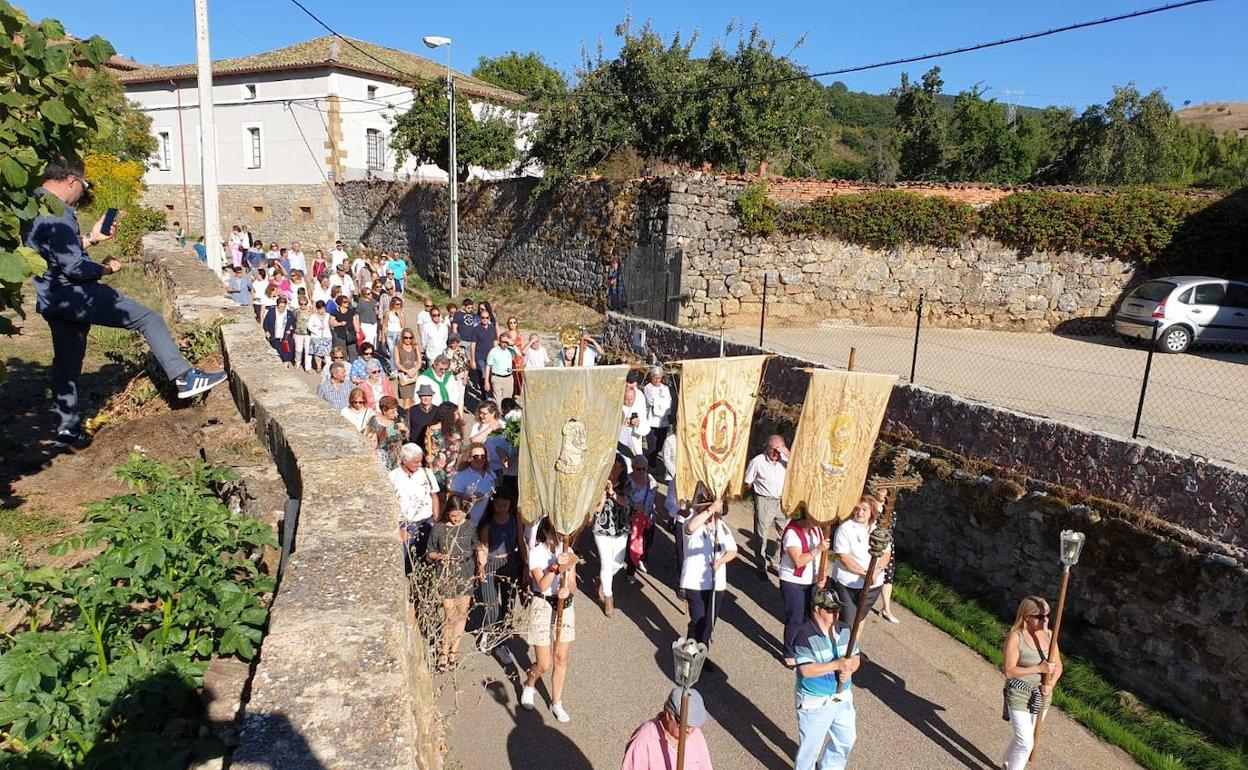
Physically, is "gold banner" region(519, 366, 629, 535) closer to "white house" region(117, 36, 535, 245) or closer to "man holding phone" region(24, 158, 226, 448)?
"man holding phone" region(24, 158, 226, 448)

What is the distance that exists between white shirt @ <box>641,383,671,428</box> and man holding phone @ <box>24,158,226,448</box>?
539cm

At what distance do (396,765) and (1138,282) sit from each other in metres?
18.3

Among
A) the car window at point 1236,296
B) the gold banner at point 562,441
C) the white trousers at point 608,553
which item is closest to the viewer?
the gold banner at point 562,441

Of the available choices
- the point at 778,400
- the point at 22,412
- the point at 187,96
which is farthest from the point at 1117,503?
the point at 187,96

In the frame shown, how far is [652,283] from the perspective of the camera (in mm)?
16609

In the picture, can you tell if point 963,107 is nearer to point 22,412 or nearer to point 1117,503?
point 1117,503

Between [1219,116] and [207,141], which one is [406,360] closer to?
[207,141]

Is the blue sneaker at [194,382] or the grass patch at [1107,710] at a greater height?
the blue sneaker at [194,382]

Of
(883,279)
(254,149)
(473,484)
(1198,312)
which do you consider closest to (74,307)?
(473,484)

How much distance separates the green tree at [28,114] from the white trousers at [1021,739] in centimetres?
611

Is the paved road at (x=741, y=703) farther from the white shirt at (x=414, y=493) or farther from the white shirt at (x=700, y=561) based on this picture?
the white shirt at (x=414, y=493)

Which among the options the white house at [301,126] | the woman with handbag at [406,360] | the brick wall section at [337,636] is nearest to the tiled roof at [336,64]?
the white house at [301,126]

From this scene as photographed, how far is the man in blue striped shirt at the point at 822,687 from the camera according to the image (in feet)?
16.5

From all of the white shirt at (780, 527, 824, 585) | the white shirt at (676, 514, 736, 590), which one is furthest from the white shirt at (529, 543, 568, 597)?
the white shirt at (780, 527, 824, 585)
